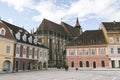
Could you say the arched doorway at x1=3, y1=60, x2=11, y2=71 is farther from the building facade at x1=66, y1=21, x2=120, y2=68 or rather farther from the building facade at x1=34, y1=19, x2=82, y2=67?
the building facade at x1=34, y1=19, x2=82, y2=67

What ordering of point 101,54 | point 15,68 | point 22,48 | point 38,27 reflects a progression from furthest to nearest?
point 38,27 < point 101,54 < point 22,48 < point 15,68

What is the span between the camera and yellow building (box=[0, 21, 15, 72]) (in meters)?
35.5

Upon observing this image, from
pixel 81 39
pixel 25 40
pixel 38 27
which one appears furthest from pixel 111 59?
pixel 38 27

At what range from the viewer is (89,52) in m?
54.7

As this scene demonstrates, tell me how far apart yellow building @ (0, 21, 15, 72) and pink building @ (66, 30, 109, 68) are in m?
22.4

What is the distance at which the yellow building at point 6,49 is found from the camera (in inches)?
1399

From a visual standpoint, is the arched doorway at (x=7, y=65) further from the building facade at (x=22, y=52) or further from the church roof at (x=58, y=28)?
the church roof at (x=58, y=28)

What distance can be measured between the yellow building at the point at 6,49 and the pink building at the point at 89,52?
22.4 metres

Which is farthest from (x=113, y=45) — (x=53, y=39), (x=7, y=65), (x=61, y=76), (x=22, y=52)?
(x=61, y=76)

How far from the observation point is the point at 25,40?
4512 cm

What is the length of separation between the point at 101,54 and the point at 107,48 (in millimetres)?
2356

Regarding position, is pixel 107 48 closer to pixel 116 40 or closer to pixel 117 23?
pixel 116 40

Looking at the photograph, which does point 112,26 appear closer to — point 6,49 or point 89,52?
point 89,52

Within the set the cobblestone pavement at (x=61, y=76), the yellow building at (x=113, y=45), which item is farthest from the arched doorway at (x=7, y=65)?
the yellow building at (x=113, y=45)
